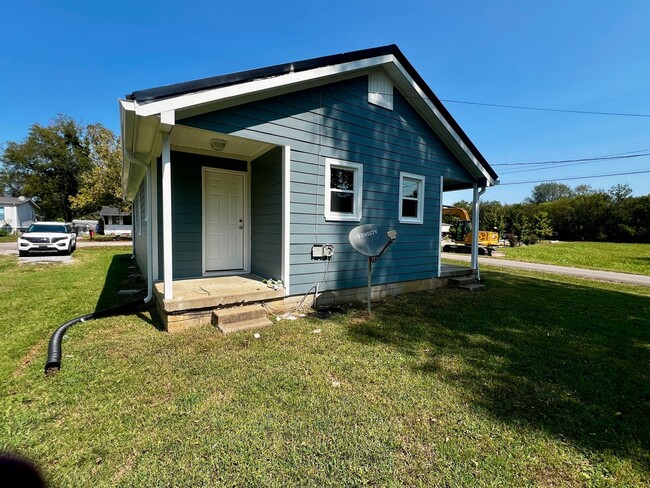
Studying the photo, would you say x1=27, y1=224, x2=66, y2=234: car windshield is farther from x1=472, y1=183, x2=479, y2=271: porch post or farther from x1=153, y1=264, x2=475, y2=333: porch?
x1=472, y1=183, x2=479, y2=271: porch post

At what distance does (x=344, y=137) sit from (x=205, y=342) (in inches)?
169

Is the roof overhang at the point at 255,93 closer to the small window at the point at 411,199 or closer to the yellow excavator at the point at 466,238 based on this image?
the small window at the point at 411,199

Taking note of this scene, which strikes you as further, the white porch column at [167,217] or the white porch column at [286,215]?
the white porch column at [286,215]

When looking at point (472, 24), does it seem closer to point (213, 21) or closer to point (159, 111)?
point (213, 21)

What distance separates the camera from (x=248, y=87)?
168 inches

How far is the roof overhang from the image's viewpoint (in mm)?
3760

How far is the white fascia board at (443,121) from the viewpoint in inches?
240

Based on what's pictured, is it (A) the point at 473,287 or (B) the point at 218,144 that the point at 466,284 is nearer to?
(A) the point at 473,287

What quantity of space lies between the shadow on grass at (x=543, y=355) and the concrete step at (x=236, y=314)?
1.50 metres

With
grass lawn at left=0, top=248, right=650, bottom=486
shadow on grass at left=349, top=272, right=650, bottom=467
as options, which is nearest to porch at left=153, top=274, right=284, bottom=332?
grass lawn at left=0, top=248, right=650, bottom=486

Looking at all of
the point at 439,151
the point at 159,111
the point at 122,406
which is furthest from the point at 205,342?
the point at 439,151

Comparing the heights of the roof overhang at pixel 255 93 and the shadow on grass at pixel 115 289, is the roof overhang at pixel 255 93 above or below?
above

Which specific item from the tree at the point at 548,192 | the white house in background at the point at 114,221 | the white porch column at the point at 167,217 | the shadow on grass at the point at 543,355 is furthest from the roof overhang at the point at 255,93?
the tree at the point at 548,192

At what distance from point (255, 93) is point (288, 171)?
126cm
